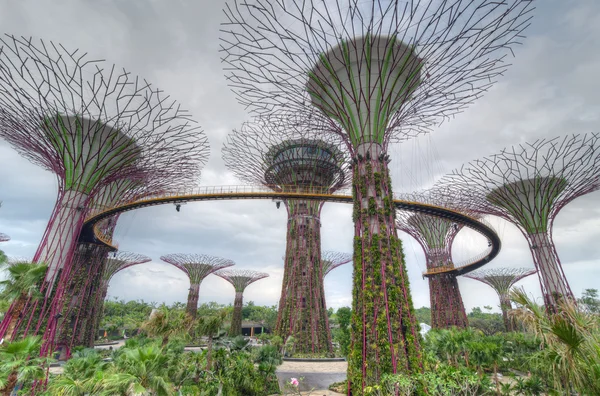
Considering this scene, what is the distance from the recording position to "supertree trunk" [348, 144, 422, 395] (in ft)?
35.4

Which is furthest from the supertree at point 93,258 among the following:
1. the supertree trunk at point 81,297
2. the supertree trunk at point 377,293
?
the supertree trunk at point 377,293

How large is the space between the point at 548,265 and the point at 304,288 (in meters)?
18.2

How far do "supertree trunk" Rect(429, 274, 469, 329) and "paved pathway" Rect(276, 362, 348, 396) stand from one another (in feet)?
51.8

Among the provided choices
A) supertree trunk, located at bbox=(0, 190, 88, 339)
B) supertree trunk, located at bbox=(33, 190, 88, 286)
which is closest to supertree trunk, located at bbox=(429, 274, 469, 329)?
supertree trunk, located at bbox=(0, 190, 88, 339)


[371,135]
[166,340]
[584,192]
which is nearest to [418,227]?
[584,192]

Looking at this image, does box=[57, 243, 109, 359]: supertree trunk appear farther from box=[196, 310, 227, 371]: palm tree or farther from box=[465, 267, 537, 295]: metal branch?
box=[465, 267, 537, 295]: metal branch

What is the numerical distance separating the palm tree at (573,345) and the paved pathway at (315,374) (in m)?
9.59

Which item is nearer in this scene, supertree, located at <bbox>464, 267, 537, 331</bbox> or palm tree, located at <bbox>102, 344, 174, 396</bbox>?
palm tree, located at <bbox>102, 344, 174, 396</bbox>

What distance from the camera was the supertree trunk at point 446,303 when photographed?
32.6 m

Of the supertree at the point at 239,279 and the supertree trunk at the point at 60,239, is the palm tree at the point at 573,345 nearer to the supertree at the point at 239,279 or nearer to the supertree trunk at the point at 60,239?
the supertree trunk at the point at 60,239

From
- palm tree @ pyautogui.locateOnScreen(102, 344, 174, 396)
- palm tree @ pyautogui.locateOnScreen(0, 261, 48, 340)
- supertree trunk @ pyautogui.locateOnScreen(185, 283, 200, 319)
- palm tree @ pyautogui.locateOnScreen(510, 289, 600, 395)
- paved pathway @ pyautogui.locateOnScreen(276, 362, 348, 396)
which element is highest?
supertree trunk @ pyautogui.locateOnScreen(185, 283, 200, 319)

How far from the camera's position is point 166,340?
1415 cm

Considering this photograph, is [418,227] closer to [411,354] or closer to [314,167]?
[314,167]

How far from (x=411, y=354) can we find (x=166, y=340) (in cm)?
1081
